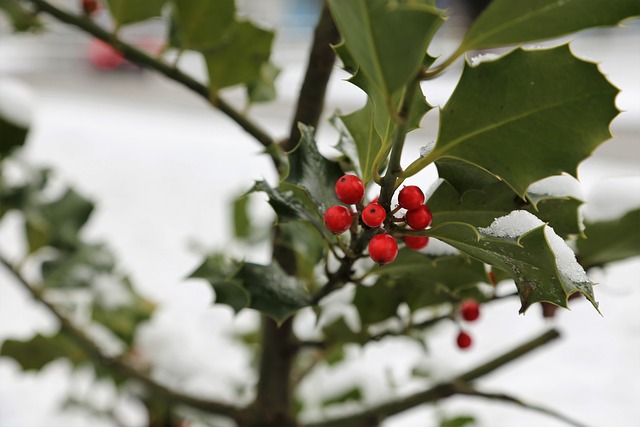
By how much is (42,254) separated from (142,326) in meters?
0.15

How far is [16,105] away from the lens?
1.94 feet

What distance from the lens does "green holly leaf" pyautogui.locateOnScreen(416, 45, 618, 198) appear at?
0.82 ft

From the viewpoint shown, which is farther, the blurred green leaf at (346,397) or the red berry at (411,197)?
the blurred green leaf at (346,397)

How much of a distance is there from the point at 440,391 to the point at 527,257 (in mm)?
290

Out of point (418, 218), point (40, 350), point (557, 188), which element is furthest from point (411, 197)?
point (40, 350)

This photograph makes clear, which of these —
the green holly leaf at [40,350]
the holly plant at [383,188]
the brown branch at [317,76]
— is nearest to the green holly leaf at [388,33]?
the holly plant at [383,188]

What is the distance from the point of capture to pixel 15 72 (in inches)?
243

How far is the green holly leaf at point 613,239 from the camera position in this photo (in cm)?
43

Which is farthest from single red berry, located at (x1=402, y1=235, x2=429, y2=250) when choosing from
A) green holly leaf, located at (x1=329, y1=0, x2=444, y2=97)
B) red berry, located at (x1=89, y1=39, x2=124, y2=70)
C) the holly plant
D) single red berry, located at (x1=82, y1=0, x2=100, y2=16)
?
red berry, located at (x1=89, y1=39, x2=124, y2=70)

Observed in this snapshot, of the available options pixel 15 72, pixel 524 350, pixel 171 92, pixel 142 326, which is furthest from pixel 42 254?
pixel 15 72

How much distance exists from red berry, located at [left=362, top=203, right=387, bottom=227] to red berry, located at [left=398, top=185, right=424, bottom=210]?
1cm

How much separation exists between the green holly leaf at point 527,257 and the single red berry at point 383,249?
2 cm

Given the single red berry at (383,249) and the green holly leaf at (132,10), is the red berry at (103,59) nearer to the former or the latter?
the green holly leaf at (132,10)

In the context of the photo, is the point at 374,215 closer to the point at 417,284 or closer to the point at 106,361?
the point at 417,284
